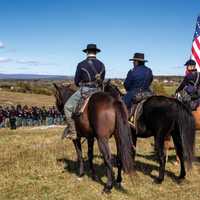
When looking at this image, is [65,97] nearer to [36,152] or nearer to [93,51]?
[93,51]

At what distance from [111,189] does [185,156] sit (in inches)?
76.4

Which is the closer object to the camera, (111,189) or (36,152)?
(111,189)

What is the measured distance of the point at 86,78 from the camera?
9.37 m

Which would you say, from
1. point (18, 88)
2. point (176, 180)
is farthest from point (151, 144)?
point (18, 88)

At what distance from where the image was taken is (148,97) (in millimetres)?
9797

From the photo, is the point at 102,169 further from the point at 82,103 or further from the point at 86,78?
the point at 86,78

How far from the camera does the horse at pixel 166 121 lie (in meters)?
9.24

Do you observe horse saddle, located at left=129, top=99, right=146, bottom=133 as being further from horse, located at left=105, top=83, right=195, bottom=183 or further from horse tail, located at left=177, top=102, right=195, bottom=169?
horse tail, located at left=177, top=102, right=195, bottom=169

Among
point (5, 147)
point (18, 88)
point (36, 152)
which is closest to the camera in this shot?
point (36, 152)

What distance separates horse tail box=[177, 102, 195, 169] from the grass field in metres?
0.77

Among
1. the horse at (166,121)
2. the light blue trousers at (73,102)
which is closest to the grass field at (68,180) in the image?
the horse at (166,121)

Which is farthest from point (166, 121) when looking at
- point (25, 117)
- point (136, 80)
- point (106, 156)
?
point (25, 117)

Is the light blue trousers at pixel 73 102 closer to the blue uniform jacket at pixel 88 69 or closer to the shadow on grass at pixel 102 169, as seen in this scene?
the blue uniform jacket at pixel 88 69

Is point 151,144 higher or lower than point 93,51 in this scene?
lower
